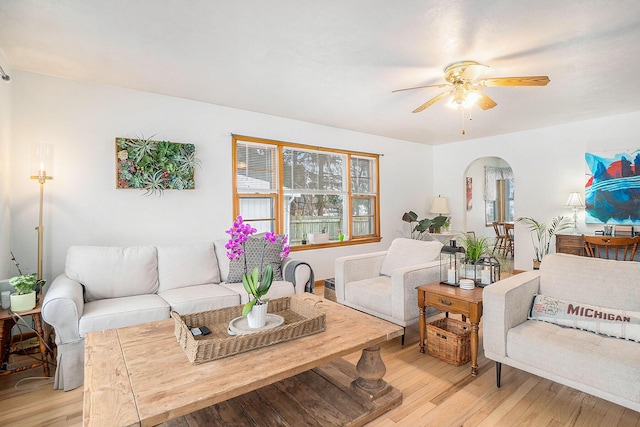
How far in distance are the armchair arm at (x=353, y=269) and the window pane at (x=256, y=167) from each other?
5.73ft

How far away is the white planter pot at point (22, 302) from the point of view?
2.30 metres

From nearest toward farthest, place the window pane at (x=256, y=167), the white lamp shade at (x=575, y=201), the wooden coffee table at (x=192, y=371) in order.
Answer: the wooden coffee table at (x=192, y=371)
the window pane at (x=256, y=167)
the white lamp shade at (x=575, y=201)

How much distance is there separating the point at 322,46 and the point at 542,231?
16.0 feet

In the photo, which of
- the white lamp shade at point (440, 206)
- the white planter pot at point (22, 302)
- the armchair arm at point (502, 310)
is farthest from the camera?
the white lamp shade at point (440, 206)

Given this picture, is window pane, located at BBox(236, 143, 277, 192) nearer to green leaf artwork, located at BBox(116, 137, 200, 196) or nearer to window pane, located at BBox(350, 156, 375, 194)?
green leaf artwork, located at BBox(116, 137, 200, 196)

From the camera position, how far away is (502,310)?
2.06m

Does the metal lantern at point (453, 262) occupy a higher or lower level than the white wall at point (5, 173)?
lower

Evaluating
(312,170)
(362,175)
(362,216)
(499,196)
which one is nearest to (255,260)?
(312,170)

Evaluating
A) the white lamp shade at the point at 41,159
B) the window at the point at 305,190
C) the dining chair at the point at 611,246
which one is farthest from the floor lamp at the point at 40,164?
the dining chair at the point at 611,246

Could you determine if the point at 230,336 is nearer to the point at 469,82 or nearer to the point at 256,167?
the point at 469,82

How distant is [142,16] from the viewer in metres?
2.14

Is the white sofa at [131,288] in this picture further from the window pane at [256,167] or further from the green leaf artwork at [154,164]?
the window pane at [256,167]

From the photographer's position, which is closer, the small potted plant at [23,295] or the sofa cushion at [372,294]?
the small potted plant at [23,295]

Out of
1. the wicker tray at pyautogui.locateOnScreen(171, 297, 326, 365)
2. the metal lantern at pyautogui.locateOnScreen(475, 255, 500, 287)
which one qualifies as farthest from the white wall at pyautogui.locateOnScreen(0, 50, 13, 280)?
the metal lantern at pyautogui.locateOnScreen(475, 255, 500, 287)
